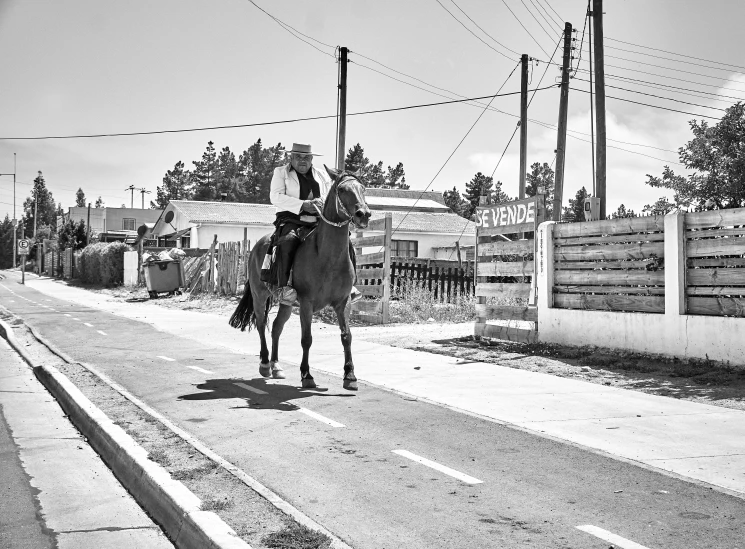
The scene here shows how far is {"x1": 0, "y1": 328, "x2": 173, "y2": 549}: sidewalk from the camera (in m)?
4.88

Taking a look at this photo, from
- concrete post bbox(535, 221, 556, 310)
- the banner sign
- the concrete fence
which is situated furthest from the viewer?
the banner sign

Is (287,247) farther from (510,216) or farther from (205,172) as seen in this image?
(205,172)

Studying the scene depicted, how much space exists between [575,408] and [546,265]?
5.24 meters

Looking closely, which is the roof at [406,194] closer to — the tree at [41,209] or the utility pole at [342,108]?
the utility pole at [342,108]

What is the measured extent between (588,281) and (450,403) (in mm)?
4837

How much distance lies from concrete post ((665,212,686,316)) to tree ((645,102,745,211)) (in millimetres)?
8708

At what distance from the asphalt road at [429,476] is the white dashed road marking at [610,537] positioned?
0.04 ft

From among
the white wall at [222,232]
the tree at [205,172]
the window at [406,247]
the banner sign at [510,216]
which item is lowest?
the banner sign at [510,216]

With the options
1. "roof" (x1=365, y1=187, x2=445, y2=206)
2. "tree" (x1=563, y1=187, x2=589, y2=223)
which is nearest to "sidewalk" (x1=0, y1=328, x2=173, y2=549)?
"roof" (x1=365, y1=187, x2=445, y2=206)

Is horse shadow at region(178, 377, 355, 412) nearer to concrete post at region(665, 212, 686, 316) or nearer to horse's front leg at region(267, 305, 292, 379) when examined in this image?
horse's front leg at region(267, 305, 292, 379)

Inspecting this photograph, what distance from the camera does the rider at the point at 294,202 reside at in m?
9.88

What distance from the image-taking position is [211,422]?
7727 millimetres

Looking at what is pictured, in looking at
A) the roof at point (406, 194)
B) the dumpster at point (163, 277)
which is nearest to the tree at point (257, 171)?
the roof at point (406, 194)

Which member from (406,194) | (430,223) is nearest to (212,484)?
(430,223)
